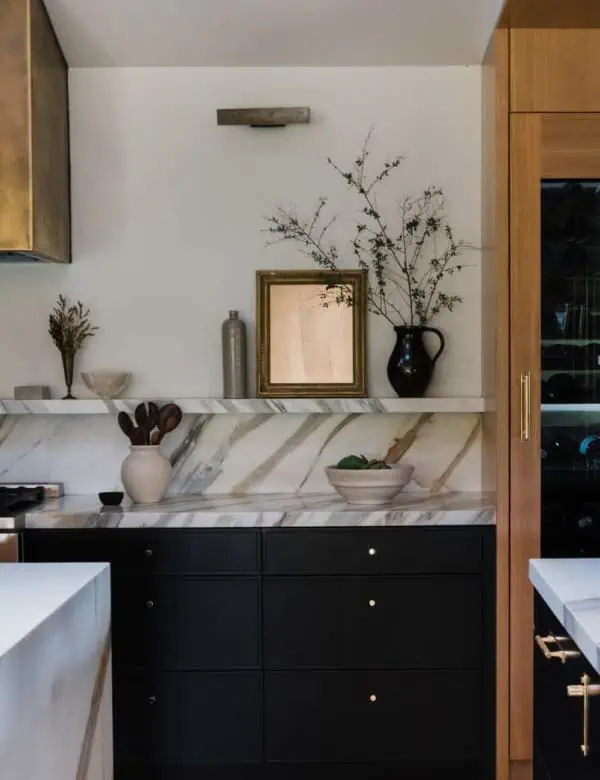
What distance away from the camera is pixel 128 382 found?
3.34 meters

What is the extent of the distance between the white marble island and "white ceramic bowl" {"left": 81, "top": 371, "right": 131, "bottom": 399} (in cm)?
118

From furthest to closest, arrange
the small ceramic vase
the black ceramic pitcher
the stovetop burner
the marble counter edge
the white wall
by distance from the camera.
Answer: the white wall < the black ceramic pitcher < the small ceramic vase < the stovetop burner < the marble counter edge

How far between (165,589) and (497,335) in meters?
1.37

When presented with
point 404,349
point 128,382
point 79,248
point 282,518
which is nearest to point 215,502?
point 282,518

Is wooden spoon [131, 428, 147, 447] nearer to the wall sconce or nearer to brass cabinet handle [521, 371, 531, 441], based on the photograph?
the wall sconce

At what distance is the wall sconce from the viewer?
321cm

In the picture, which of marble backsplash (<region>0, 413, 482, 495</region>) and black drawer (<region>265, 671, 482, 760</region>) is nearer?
black drawer (<region>265, 671, 482, 760</region>)

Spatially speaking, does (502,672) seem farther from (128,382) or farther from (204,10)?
(204,10)

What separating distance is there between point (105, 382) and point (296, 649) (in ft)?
3.79

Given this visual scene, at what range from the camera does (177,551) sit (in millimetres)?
2900

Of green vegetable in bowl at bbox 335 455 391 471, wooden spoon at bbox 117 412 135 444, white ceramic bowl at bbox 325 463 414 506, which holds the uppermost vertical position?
wooden spoon at bbox 117 412 135 444

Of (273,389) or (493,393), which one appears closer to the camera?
(493,393)

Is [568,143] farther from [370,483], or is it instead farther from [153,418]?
[153,418]

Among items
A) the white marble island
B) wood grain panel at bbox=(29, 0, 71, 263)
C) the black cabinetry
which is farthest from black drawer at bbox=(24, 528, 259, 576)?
wood grain panel at bbox=(29, 0, 71, 263)
